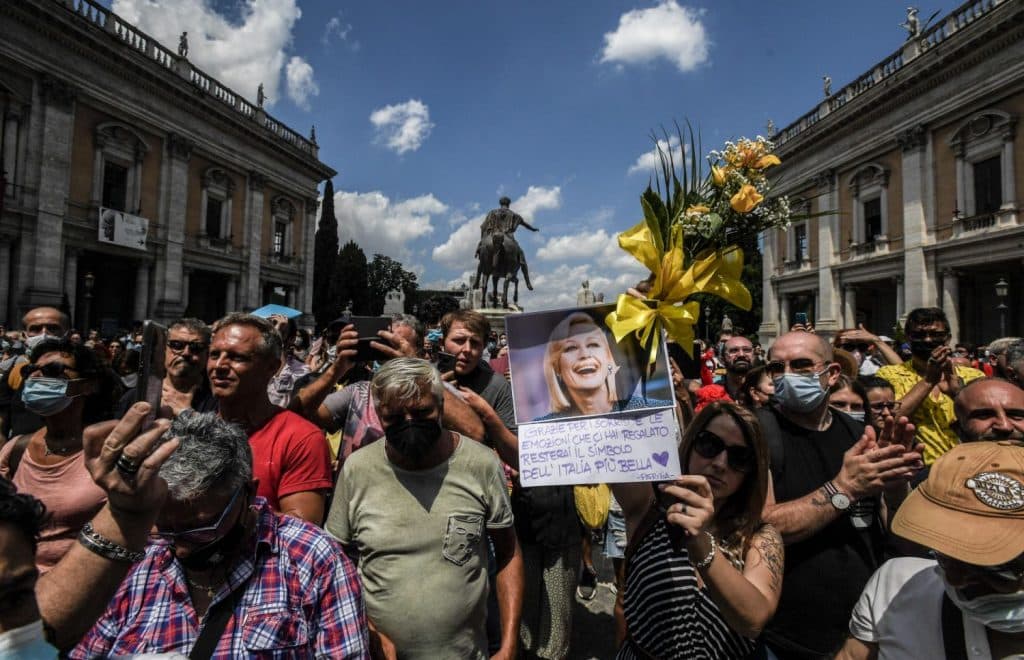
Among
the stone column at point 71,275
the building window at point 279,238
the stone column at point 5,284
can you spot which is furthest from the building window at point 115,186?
the building window at point 279,238

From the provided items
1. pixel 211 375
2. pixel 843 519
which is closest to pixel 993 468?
pixel 843 519

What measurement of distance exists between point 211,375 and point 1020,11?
76.9 feet

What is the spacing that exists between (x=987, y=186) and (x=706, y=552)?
2465cm

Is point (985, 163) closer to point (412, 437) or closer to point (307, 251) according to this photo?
point (412, 437)

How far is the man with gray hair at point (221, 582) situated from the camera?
1451mm

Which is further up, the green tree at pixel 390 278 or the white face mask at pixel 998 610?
the green tree at pixel 390 278

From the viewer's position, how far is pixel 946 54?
747 inches

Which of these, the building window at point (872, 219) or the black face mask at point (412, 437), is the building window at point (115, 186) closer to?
the black face mask at point (412, 437)

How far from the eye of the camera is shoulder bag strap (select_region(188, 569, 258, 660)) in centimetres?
143

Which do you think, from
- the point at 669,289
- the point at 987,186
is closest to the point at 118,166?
the point at 669,289

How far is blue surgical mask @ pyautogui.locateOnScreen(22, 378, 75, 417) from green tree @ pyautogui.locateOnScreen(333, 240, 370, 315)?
44146 millimetres

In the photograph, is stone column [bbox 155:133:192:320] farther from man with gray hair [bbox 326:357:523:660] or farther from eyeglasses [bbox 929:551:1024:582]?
eyeglasses [bbox 929:551:1024:582]

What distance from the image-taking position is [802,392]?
2.46 m

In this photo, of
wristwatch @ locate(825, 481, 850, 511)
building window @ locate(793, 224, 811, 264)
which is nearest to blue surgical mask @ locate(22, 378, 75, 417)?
wristwatch @ locate(825, 481, 850, 511)
